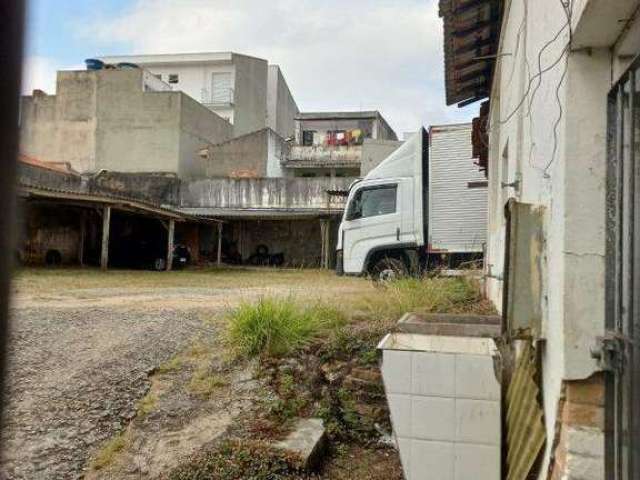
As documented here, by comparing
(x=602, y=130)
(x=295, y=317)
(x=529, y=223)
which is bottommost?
(x=295, y=317)

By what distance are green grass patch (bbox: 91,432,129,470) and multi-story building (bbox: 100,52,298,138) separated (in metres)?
36.1

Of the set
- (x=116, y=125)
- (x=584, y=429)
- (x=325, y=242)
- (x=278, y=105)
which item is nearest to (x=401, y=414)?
(x=584, y=429)

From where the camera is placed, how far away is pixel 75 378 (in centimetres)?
511

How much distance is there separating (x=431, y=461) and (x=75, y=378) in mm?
3318

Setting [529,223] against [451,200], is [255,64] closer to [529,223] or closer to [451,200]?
[451,200]

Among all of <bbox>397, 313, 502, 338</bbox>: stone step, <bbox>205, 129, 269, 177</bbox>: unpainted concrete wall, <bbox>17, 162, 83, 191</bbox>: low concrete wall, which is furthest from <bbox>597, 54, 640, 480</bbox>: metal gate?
<bbox>205, 129, 269, 177</bbox>: unpainted concrete wall

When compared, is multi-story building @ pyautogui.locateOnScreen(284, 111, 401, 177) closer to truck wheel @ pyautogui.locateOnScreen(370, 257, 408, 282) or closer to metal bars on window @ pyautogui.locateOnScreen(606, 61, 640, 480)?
truck wheel @ pyautogui.locateOnScreen(370, 257, 408, 282)

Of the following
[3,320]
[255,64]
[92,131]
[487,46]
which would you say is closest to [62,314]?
[487,46]

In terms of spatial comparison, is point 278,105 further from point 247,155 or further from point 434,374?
point 434,374

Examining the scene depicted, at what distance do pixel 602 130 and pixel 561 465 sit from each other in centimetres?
145

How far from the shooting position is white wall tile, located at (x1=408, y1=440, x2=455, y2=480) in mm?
3523

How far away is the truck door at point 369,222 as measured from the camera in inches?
481

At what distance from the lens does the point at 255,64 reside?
4022 centimetres

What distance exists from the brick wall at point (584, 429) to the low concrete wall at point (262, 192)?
2201cm
